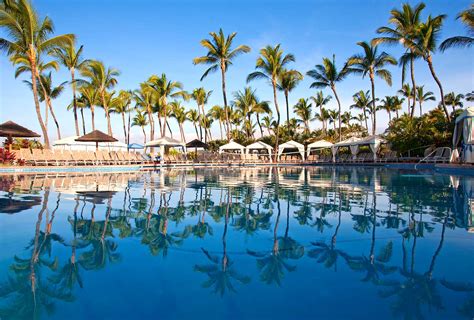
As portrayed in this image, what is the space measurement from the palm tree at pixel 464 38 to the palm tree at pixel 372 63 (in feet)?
26.0

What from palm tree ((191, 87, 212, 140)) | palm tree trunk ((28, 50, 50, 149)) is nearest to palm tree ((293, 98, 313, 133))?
palm tree ((191, 87, 212, 140))

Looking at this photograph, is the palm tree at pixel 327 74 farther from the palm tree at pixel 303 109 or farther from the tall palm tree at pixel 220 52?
the palm tree at pixel 303 109

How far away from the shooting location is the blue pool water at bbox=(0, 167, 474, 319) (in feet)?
7.57

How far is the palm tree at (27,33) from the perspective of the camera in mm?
17777

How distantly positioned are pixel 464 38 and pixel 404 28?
5516 mm

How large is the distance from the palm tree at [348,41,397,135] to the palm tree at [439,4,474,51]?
791cm

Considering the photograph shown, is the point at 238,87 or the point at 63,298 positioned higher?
the point at 238,87

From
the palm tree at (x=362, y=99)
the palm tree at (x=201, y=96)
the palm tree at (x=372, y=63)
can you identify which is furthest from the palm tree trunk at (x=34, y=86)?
the palm tree at (x=362, y=99)

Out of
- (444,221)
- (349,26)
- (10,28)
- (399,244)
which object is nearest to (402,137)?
(349,26)

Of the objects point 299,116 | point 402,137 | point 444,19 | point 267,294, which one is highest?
point 444,19

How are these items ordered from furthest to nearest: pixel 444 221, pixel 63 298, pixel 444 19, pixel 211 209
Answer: pixel 444 19
pixel 211 209
pixel 444 221
pixel 63 298

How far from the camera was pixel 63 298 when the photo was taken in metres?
2.44

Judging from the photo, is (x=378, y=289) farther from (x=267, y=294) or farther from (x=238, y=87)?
(x=238, y=87)

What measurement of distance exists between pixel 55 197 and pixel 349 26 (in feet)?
51.7
